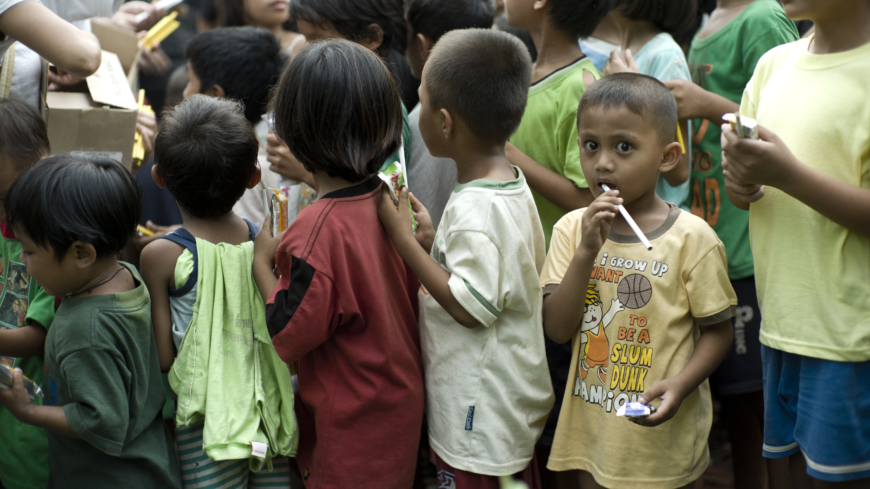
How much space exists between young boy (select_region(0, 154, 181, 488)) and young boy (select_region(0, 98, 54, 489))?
256 millimetres

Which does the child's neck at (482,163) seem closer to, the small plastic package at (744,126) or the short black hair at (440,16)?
the small plastic package at (744,126)

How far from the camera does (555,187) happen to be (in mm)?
2443

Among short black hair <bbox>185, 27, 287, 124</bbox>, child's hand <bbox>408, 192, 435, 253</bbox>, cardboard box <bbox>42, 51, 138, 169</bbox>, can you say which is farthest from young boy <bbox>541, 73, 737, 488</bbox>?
short black hair <bbox>185, 27, 287, 124</bbox>

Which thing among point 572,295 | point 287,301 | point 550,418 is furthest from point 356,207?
point 550,418

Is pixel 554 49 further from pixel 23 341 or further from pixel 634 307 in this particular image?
pixel 23 341

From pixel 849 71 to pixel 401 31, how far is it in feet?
5.87

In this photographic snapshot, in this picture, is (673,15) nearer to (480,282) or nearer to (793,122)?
(793,122)

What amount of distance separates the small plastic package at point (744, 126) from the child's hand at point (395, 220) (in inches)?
32.1

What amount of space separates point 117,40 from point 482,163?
76.9 inches

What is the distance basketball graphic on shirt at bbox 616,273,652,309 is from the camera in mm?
1851

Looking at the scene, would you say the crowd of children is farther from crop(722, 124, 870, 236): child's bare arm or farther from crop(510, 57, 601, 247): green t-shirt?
crop(510, 57, 601, 247): green t-shirt

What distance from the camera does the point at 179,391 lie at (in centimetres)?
191

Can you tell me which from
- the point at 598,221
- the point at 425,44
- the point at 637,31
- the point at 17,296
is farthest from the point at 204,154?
the point at 637,31

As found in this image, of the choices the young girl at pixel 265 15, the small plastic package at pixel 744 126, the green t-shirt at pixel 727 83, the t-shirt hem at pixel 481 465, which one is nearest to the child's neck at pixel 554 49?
the green t-shirt at pixel 727 83
